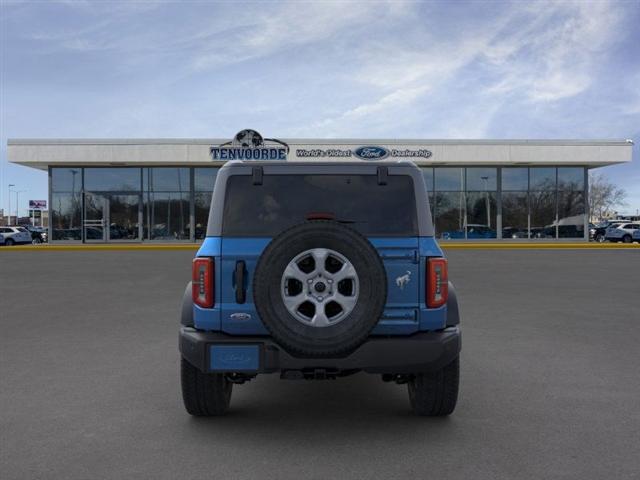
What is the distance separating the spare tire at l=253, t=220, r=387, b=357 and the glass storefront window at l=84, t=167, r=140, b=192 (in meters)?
35.5

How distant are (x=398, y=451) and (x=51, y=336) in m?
5.82

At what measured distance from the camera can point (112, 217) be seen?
3716 cm

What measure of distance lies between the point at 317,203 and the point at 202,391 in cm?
169

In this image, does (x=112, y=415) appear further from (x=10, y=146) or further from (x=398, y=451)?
(x=10, y=146)

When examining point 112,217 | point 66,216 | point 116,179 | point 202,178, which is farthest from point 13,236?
point 202,178

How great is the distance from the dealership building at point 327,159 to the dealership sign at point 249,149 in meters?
0.14

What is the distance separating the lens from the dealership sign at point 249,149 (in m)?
28.4

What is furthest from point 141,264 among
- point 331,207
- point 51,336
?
point 331,207

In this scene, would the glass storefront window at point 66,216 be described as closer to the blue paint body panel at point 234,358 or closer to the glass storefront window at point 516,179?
the glass storefront window at point 516,179

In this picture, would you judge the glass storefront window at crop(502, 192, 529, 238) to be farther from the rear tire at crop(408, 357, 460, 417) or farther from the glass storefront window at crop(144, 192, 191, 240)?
the rear tire at crop(408, 357, 460, 417)

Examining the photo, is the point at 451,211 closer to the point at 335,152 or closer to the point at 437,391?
the point at 335,152

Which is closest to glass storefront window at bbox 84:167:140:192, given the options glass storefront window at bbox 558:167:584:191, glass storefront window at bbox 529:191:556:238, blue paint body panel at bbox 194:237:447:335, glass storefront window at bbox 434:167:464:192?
glass storefront window at bbox 434:167:464:192

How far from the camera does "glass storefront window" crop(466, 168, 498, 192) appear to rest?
3816 centimetres

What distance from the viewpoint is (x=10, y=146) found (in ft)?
114
